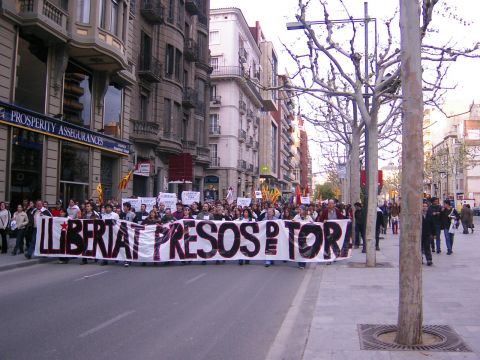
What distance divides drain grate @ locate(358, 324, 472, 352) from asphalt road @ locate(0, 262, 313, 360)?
0.89 meters

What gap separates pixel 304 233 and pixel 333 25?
567 cm

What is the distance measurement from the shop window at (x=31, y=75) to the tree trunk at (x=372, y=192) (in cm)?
1321

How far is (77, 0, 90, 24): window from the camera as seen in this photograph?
22469 millimetres

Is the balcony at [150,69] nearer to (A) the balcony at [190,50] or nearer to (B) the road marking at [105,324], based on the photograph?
(A) the balcony at [190,50]

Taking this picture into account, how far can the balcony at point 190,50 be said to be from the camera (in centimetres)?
3806

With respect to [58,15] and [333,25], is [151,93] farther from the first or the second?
[333,25]

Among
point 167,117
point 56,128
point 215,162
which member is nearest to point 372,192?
point 56,128

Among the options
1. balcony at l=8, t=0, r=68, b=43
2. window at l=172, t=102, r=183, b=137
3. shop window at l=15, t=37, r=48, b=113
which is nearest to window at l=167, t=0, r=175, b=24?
window at l=172, t=102, r=183, b=137

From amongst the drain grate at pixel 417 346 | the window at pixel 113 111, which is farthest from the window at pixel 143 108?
the drain grate at pixel 417 346

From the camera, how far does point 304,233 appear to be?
46.8 ft

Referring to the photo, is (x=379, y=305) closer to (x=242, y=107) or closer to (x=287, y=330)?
(x=287, y=330)

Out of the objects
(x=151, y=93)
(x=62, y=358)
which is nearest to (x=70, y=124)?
(x=151, y=93)

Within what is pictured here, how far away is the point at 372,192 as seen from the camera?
1374 centimetres

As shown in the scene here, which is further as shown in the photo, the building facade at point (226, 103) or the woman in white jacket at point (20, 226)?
the building facade at point (226, 103)
